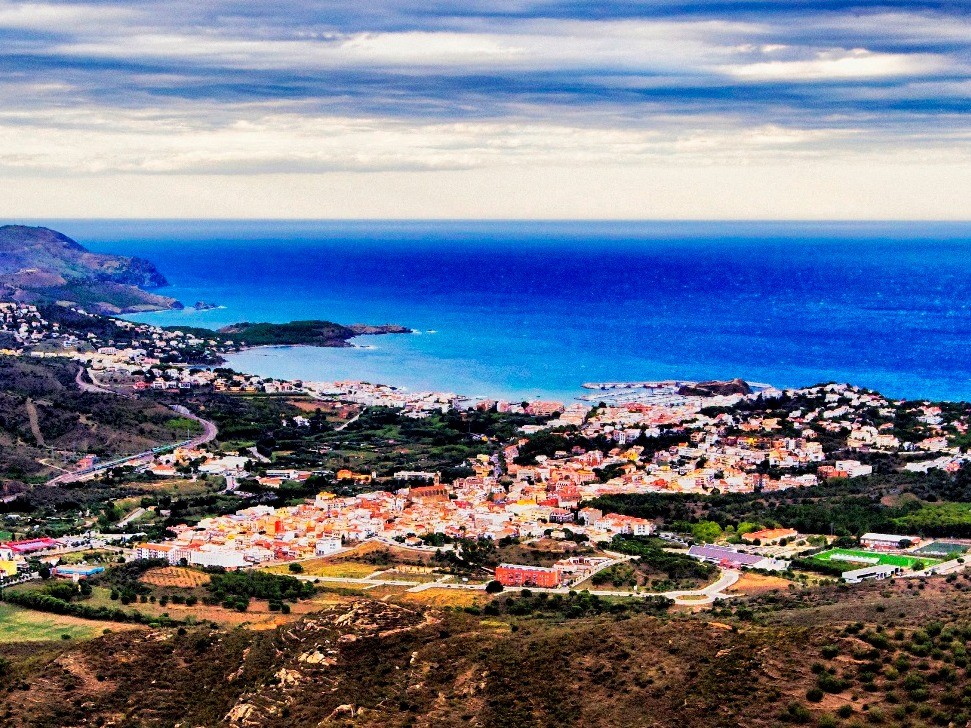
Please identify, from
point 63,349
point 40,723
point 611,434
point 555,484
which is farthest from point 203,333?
point 40,723

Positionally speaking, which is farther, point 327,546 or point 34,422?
point 34,422

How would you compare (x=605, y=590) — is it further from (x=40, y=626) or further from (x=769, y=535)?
(x=40, y=626)

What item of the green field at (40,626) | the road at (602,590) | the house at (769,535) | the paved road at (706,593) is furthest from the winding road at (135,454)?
the paved road at (706,593)

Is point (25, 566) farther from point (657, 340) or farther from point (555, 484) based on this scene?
point (657, 340)

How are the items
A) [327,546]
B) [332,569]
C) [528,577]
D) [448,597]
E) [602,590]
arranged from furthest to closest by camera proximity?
[327,546], [332,569], [528,577], [602,590], [448,597]

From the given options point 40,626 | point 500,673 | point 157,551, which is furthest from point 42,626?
point 500,673

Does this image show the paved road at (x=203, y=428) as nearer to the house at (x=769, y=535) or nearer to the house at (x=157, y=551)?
the house at (x=157, y=551)

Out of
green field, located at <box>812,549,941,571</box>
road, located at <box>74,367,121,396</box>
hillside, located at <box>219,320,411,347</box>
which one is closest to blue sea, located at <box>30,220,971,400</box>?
hillside, located at <box>219,320,411,347</box>
